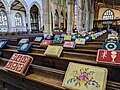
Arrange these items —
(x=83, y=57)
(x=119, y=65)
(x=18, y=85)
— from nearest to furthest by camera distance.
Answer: (x=119, y=65) → (x=18, y=85) → (x=83, y=57)

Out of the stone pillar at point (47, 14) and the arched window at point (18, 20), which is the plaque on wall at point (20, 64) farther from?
the arched window at point (18, 20)

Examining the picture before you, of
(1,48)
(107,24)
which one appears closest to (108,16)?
(107,24)

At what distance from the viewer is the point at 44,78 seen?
176 cm

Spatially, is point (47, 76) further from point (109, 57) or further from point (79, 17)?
point (79, 17)

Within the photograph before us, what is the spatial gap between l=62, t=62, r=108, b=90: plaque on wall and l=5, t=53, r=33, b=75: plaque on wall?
672mm

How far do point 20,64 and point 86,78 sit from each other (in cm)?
99

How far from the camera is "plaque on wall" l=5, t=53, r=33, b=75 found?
5.88ft

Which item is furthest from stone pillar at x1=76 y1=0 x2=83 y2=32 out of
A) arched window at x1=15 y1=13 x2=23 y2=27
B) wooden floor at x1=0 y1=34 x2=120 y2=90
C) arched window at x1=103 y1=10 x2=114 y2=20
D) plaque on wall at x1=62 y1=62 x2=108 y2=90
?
arched window at x1=103 y1=10 x2=114 y2=20

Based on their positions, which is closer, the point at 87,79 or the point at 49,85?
the point at 87,79

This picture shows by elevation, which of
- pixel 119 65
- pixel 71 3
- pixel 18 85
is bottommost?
pixel 18 85

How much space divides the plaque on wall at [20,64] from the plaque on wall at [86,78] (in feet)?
2.20

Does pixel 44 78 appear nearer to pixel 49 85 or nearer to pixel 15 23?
pixel 49 85

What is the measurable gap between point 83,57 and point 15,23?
22.5m

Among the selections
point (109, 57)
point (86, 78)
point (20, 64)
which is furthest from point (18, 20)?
point (86, 78)
